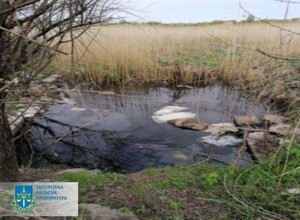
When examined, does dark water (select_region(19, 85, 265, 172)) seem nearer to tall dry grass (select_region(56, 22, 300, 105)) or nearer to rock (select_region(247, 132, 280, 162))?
rock (select_region(247, 132, 280, 162))

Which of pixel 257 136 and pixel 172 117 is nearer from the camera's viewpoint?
pixel 257 136

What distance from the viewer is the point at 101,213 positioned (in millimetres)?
1624

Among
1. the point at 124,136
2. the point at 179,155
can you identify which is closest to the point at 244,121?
the point at 179,155

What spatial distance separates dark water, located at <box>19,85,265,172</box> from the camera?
308cm

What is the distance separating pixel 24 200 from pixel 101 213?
1.52 feet

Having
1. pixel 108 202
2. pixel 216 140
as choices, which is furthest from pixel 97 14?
pixel 216 140

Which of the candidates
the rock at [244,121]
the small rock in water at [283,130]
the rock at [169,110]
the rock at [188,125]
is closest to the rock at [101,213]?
the small rock in water at [283,130]

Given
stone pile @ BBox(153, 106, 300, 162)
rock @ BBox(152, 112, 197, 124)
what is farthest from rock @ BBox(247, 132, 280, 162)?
rock @ BBox(152, 112, 197, 124)

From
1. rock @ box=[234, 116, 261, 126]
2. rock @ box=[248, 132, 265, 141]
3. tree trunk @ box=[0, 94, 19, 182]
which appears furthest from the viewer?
rock @ box=[234, 116, 261, 126]

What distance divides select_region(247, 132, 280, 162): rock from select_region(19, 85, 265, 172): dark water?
129 millimetres

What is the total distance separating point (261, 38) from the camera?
7.20 meters

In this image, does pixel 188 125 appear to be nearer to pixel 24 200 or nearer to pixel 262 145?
pixel 262 145

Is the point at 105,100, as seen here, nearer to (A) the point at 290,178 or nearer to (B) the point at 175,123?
(B) the point at 175,123

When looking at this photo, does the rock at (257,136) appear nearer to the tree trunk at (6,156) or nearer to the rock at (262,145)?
→ the rock at (262,145)
